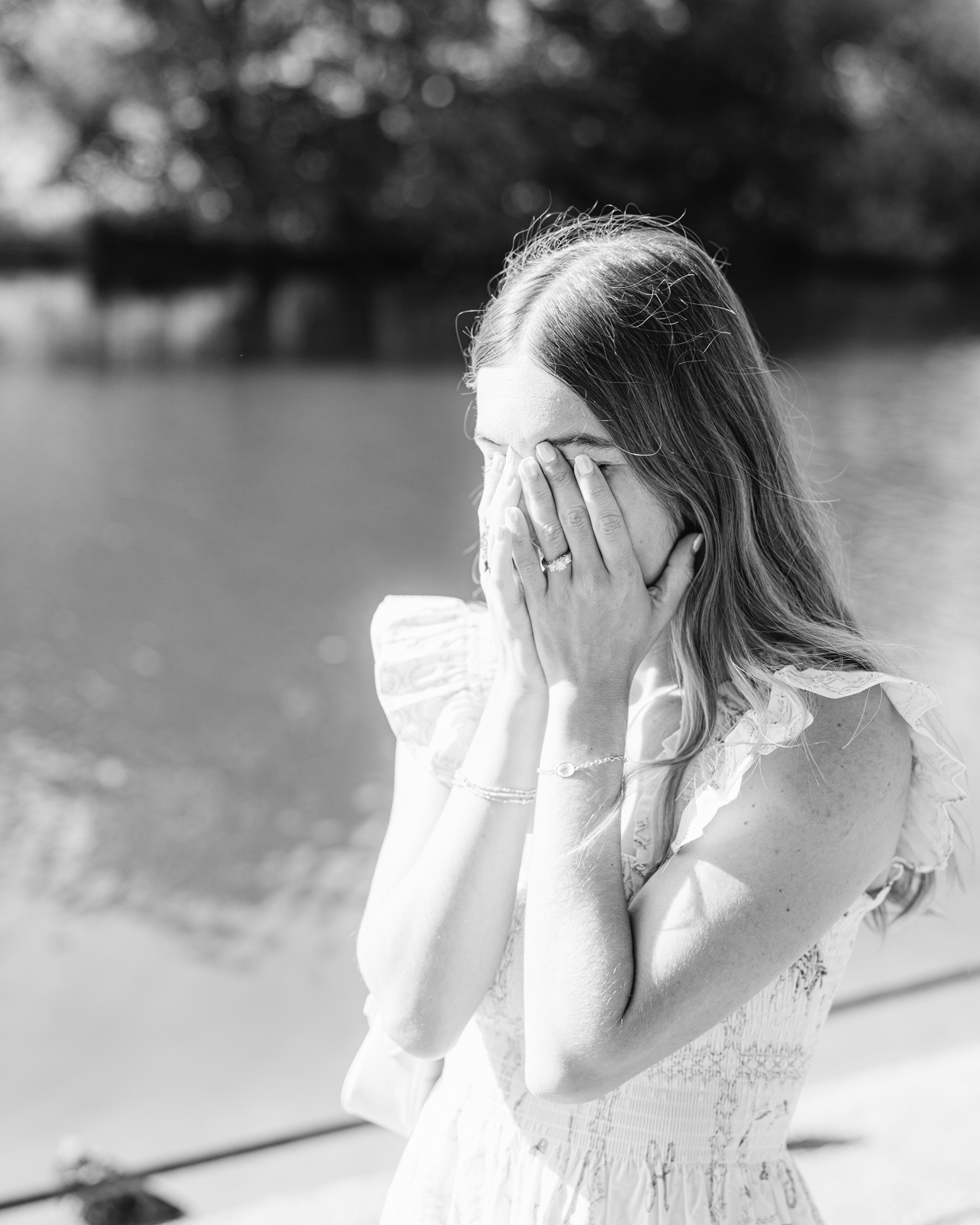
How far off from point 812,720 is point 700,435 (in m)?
0.30

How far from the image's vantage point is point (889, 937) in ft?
15.9

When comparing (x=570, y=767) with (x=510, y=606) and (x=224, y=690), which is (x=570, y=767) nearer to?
(x=510, y=606)

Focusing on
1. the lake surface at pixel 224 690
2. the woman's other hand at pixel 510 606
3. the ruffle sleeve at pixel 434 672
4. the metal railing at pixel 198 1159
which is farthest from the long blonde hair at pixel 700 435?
the metal railing at pixel 198 1159

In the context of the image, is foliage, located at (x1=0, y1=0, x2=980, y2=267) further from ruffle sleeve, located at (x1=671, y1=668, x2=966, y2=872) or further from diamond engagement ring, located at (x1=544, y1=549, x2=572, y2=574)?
ruffle sleeve, located at (x1=671, y1=668, x2=966, y2=872)

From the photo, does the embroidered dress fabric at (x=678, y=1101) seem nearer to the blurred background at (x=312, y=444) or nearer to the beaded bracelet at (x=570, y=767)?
the beaded bracelet at (x=570, y=767)

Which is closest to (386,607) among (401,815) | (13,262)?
(401,815)

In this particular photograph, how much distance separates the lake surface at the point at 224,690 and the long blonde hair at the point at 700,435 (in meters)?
0.46

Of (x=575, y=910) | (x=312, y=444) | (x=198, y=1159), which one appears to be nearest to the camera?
(x=575, y=910)

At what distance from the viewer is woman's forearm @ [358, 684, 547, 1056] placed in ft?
3.93

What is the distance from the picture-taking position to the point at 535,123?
22.8 metres

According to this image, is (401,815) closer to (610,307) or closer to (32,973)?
(610,307)

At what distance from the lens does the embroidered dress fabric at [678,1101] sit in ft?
3.93

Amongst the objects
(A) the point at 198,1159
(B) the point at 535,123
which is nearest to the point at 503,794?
(A) the point at 198,1159

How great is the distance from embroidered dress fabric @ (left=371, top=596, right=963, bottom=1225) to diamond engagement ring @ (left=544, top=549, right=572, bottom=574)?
21 centimetres
